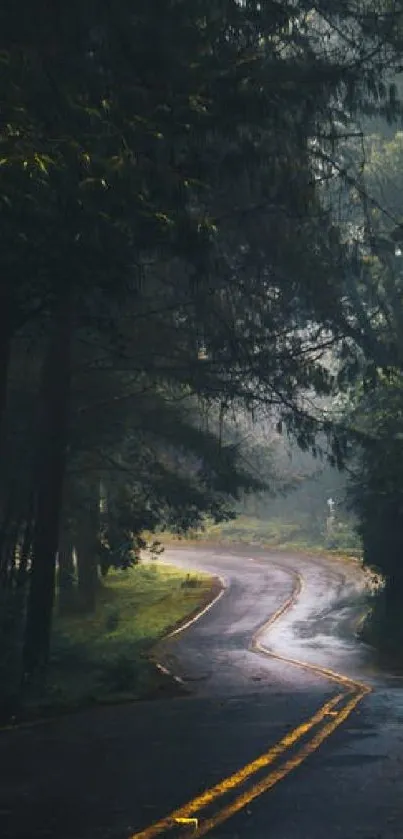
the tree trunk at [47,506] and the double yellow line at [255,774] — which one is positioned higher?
the tree trunk at [47,506]

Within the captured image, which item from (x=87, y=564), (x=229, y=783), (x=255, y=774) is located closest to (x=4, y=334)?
(x=255, y=774)

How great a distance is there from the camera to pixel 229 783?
27.1ft

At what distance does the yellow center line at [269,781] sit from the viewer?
22.8ft

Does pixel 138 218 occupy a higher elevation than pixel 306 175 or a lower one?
lower

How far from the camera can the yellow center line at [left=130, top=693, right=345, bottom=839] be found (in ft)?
22.2

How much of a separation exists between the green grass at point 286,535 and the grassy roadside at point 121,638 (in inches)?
613

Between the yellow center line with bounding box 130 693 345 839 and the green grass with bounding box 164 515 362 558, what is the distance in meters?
55.0

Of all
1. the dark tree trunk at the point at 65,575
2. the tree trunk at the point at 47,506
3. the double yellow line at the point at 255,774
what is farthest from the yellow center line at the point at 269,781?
the dark tree trunk at the point at 65,575

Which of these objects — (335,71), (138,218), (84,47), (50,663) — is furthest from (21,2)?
(50,663)

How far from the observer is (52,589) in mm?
19188

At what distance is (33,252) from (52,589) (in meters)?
10.5

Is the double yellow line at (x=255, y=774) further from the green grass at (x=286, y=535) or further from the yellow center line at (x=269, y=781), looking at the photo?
the green grass at (x=286, y=535)

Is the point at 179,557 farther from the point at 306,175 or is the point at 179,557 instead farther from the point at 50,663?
the point at 306,175

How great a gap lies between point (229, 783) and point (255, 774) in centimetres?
48
